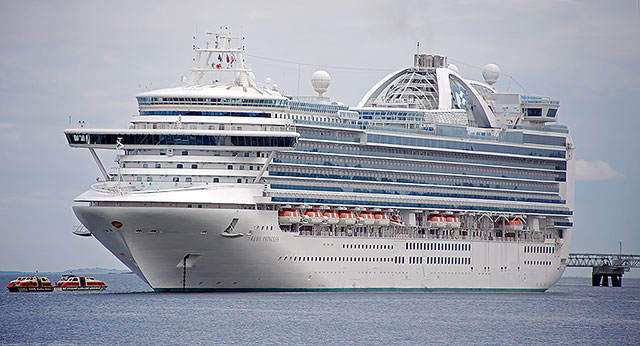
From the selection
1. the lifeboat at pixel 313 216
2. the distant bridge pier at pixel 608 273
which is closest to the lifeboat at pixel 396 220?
the lifeboat at pixel 313 216

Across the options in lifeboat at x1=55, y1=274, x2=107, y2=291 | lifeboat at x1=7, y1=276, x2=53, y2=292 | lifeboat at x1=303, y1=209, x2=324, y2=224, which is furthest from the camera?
lifeboat at x1=55, y1=274, x2=107, y2=291

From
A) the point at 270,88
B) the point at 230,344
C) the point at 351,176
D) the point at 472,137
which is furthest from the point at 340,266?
the point at 230,344

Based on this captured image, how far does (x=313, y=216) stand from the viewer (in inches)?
3263

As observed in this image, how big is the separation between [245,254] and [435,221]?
18767 millimetres

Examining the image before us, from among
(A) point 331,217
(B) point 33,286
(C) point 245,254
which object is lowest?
(B) point 33,286

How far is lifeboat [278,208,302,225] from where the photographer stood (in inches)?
3182

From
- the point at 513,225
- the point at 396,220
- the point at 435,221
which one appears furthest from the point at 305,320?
the point at 513,225

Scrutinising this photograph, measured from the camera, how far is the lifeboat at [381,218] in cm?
8756

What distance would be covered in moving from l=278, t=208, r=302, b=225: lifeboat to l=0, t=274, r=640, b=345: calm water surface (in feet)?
14.8

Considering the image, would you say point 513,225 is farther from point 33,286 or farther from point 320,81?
point 33,286

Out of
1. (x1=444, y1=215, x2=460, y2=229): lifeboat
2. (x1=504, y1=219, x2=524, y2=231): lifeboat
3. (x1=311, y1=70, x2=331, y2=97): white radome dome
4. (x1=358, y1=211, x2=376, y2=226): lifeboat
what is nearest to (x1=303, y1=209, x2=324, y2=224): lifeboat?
(x1=358, y1=211, x2=376, y2=226): lifeboat

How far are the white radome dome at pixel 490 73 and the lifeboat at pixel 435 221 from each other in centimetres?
2021

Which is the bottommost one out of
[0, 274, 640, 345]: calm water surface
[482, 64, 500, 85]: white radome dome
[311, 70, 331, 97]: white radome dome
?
[0, 274, 640, 345]: calm water surface

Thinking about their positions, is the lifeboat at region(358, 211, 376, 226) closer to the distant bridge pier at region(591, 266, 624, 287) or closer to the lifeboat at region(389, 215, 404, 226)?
the lifeboat at region(389, 215, 404, 226)
